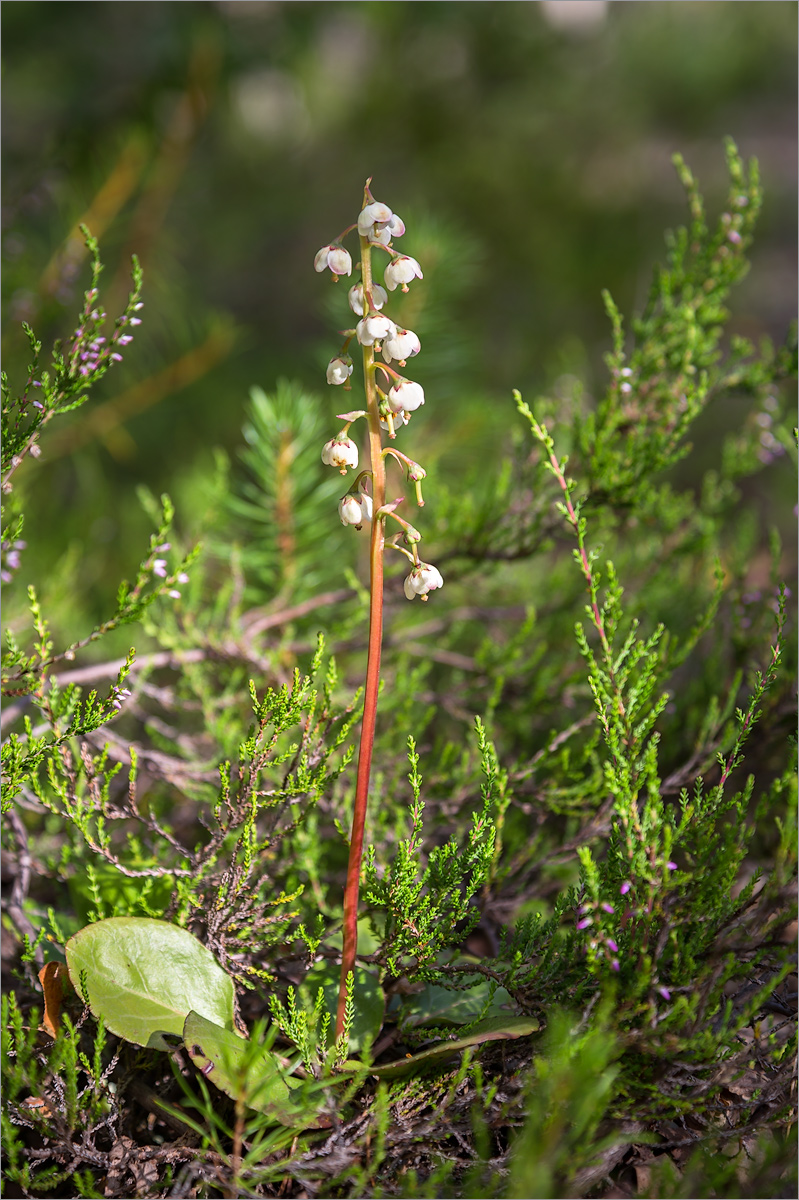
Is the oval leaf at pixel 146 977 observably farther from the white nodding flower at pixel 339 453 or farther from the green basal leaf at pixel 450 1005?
the white nodding flower at pixel 339 453

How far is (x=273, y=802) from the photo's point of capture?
0.70 metres

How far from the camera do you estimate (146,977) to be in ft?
2.21

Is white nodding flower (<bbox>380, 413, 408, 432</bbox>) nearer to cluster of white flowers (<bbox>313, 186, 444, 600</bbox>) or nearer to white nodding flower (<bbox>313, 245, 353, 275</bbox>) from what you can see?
cluster of white flowers (<bbox>313, 186, 444, 600</bbox>)

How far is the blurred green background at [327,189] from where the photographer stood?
67.7 inches

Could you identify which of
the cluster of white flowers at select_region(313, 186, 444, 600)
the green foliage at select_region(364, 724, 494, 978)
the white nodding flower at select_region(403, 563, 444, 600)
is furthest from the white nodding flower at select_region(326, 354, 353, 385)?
the green foliage at select_region(364, 724, 494, 978)

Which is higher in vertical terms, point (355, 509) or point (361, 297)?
point (361, 297)

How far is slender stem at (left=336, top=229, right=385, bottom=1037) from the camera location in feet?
1.93

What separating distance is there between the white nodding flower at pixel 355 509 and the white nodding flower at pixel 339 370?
93 mm

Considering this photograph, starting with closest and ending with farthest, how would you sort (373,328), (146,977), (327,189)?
1. (373,328)
2. (146,977)
3. (327,189)

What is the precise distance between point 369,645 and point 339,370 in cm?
21

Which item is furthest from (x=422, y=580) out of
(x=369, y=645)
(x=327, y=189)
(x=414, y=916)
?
(x=327, y=189)

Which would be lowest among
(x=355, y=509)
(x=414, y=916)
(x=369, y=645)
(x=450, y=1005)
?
(x=450, y=1005)

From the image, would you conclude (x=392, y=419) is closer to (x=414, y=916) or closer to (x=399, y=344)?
(x=399, y=344)

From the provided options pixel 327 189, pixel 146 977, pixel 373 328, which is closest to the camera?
pixel 373 328
